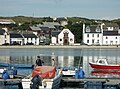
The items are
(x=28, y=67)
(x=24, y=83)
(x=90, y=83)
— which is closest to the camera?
(x=24, y=83)

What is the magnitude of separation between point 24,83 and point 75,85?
554 centimetres

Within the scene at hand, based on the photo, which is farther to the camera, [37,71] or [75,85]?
[75,85]

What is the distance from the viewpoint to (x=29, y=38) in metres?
131

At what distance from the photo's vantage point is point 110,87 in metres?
33.3

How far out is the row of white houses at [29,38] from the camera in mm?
129000

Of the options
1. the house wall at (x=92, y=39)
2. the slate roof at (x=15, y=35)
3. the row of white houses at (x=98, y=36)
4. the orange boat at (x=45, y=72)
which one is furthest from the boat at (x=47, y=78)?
the row of white houses at (x=98, y=36)

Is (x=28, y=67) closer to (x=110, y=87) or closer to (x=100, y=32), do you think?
(x=110, y=87)

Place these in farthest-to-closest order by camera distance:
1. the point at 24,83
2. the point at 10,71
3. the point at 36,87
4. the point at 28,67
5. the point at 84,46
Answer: the point at 84,46, the point at 28,67, the point at 10,71, the point at 24,83, the point at 36,87

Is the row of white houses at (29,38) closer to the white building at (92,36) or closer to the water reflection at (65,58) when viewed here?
the white building at (92,36)

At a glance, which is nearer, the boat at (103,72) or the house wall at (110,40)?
the boat at (103,72)

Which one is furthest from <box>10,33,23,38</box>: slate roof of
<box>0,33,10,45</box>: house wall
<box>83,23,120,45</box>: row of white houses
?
<box>83,23,120,45</box>: row of white houses

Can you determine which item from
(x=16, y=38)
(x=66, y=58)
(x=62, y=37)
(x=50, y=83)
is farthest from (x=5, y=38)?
(x=50, y=83)

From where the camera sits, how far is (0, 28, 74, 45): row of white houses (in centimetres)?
12900

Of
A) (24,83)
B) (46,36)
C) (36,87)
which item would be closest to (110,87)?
(24,83)
